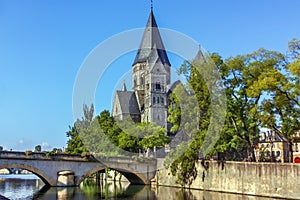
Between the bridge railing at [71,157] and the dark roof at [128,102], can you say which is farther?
the dark roof at [128,102]

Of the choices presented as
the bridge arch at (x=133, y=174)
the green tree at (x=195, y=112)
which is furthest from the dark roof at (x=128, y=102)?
the green tree at (x=195, y=112)

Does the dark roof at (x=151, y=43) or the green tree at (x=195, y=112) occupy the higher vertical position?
the dark roof at (x=151, y=43)

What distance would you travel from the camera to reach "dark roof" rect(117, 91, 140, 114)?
251 ft

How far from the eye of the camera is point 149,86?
7250 centimetres

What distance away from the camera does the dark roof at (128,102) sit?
76.4 metres

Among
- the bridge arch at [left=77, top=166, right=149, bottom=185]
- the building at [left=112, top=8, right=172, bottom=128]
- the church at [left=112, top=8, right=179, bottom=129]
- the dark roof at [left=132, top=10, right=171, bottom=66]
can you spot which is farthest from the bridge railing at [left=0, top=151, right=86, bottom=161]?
the dark roof at [left=132, top=10, right=171, bottom=66]

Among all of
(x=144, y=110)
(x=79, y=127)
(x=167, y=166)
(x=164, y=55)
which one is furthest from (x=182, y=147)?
(x=164, y=55)

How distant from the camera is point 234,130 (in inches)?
1379

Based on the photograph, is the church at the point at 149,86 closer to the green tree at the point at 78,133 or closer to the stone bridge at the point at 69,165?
the green tree at the point at 78,133

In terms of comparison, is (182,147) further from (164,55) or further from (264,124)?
(164,55)

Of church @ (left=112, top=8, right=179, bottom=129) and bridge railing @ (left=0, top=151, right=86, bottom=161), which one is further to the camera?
church @ (left=112, top=8, right=179, bottom=129)

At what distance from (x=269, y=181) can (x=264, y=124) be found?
4.30 meters

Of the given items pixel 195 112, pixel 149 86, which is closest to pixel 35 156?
pixel 195 112

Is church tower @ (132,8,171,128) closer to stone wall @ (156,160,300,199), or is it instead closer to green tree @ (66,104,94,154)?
green tree @ (66,104,94,154)
